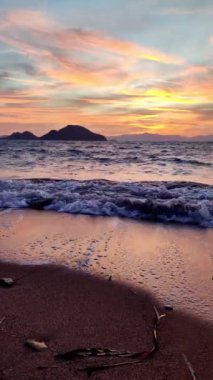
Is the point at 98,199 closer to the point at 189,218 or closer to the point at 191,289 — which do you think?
the point at 189,218

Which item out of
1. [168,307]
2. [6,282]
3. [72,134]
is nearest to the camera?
[168,307]

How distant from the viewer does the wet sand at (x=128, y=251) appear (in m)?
4.73

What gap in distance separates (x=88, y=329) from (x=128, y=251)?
2.56 meters

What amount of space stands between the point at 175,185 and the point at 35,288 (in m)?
10.6

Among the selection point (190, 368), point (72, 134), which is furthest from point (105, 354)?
point (72, 134)

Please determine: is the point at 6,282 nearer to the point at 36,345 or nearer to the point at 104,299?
the point at 104,299

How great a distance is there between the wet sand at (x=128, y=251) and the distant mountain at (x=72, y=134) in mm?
121233

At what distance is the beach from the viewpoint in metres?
Result: 3.13

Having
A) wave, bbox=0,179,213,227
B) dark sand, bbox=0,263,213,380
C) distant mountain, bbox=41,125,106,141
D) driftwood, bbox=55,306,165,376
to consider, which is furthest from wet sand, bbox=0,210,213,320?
distant mountain, bbox=41,125,106,141

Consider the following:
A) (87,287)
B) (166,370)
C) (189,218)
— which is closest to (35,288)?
(87,287)

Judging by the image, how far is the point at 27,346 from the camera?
329 centimetres

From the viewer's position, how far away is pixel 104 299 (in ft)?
14.7

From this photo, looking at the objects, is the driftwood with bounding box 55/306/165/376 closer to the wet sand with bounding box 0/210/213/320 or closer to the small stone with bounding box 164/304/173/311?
the small stone with bounding box 164/304/173/311

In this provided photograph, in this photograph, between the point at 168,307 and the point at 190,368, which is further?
the point at 168,307
